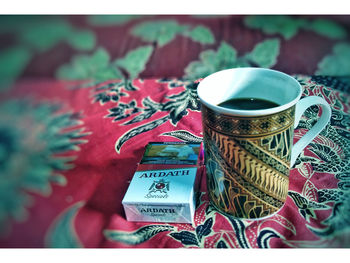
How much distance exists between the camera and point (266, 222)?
11.0 inches

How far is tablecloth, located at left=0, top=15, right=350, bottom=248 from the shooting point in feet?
0.93

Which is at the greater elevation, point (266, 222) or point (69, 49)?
point (69, 49)

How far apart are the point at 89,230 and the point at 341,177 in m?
0.24

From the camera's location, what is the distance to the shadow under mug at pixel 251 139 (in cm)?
24

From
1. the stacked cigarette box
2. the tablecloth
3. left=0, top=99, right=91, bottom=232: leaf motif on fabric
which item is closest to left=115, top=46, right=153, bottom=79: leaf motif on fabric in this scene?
the tablecloth

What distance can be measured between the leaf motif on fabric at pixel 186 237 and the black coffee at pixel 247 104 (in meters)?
0.11

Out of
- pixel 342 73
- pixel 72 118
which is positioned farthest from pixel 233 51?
pixel 72 118

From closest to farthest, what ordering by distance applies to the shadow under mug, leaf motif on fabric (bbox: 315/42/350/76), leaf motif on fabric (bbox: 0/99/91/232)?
the shadow under mug < leaf motif on fabric (bbox: 0/99/91/232) < leaf motif on fabric (bbox: 315/42/350/76)

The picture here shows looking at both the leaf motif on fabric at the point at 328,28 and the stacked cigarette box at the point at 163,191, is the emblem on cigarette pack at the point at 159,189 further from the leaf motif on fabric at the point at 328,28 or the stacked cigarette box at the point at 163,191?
the leaf motif on fabric at the point at 328,28

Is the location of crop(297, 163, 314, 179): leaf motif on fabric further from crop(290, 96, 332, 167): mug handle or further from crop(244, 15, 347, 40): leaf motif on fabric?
crop(244, 15, 347, 40): leaf motif on fabric

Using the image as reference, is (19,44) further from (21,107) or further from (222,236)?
(222,236)

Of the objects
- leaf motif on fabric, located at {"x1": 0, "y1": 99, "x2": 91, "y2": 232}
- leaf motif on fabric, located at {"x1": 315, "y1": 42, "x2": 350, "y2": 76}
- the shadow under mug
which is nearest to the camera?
the shadow under mug

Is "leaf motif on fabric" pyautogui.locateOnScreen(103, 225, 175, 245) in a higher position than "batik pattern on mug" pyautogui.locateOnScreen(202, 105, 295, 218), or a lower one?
lower

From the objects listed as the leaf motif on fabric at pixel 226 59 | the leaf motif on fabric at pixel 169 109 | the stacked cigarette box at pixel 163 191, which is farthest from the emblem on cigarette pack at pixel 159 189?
the leaf motif on fabric at pixel 226 59
